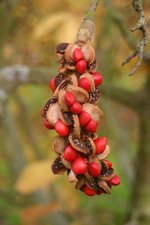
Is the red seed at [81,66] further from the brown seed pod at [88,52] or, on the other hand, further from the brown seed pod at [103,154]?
the brown seed pod at [103,154]

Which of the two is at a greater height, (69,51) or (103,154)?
(69,51)

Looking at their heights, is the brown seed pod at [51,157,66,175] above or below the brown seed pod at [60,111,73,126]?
below

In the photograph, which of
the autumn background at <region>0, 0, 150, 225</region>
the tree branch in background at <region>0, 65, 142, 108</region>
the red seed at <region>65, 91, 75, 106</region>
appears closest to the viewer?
the red seed at <region>65, 91, 75, 106</region>

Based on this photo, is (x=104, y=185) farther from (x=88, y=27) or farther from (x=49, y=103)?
(x=88, y=27)

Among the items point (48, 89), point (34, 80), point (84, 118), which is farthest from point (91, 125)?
point (48, 89)

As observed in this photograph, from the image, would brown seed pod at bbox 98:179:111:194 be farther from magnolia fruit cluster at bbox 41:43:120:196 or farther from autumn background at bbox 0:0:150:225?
autumn background at bbox 0:0:150:225

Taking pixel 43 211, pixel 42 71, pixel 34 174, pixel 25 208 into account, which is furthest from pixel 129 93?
pixel 25 208

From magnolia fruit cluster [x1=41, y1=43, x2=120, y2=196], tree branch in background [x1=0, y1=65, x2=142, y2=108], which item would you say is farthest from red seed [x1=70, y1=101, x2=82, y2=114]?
tree branch in background [x1=0, y1=65, x2=142, y2=108]
